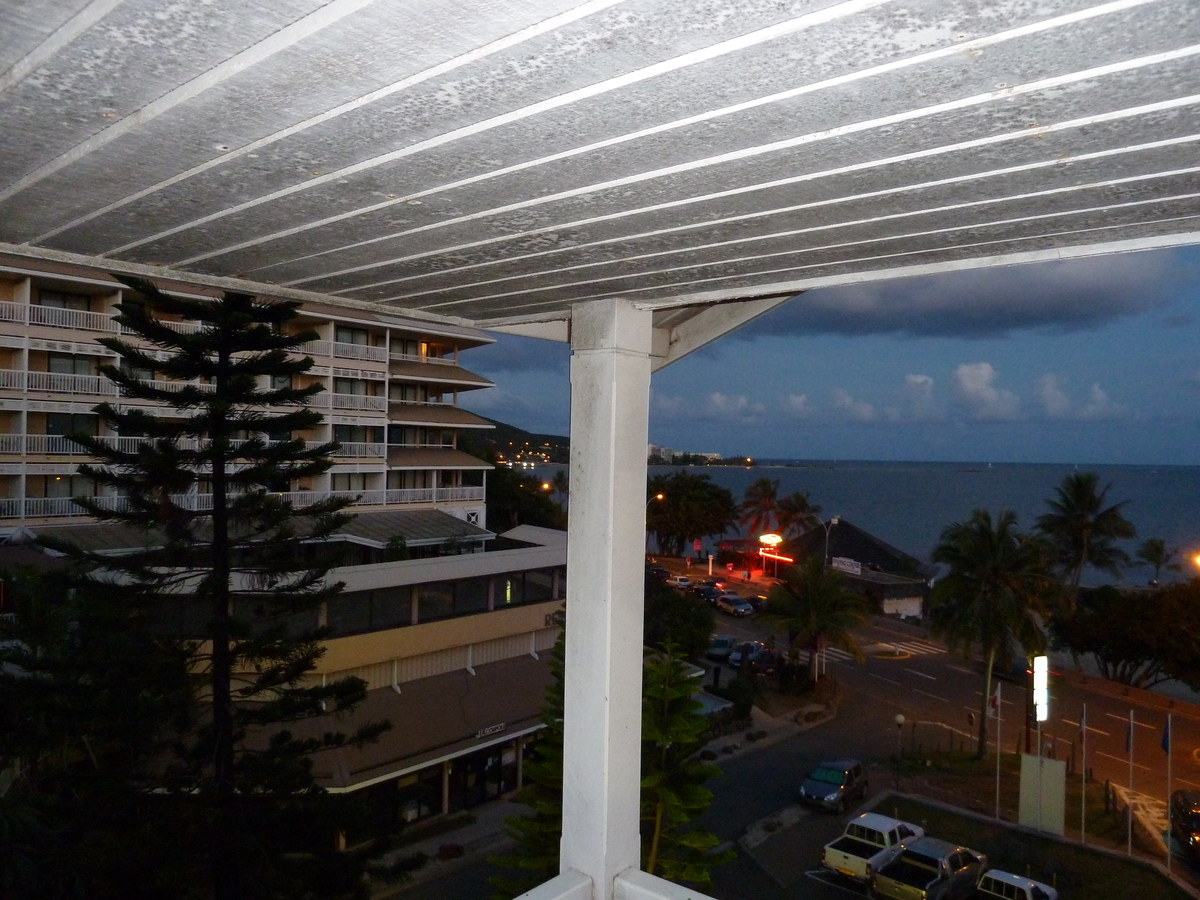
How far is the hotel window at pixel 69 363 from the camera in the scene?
49.4ft

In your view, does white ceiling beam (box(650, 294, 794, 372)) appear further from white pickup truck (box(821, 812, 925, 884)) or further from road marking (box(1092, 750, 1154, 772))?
road marking (box(1092, 750, 1154, 772))

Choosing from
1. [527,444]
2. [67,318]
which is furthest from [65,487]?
[527,444]

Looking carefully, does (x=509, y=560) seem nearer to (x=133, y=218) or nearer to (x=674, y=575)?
(x=133, y=218)

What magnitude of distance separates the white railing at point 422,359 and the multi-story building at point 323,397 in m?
0.06

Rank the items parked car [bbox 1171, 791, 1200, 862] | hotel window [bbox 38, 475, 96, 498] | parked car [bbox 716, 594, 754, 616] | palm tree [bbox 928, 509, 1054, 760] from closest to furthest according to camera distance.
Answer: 1. parked car [bbox 1171, 791, 1200, 862]
2. hotel window [bbox 38, 475, 96, 498]
3. palm tree [bbox 928, 509, 1054, 760]
4. parked car [bbox 716, 594, 754, 616]

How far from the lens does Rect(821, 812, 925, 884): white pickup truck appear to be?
32.4 ft

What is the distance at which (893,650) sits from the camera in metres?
24.3

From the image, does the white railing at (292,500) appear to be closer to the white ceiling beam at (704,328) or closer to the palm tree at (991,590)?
the white ceiling beam at (704,328)

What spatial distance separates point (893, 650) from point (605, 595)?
24.5 metres

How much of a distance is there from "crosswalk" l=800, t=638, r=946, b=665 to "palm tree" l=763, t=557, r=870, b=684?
477cm

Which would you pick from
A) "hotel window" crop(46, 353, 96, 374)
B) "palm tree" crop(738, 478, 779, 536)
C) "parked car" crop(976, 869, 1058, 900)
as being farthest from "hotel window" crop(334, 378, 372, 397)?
"palm tree" crop(738, 478, 779, 536)

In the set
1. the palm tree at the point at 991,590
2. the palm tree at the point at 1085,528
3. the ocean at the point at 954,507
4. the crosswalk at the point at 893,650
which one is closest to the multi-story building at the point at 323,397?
the palm tree at the point at 991,590

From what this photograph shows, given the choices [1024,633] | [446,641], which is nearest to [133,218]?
[446,641]

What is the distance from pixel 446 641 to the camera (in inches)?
508
